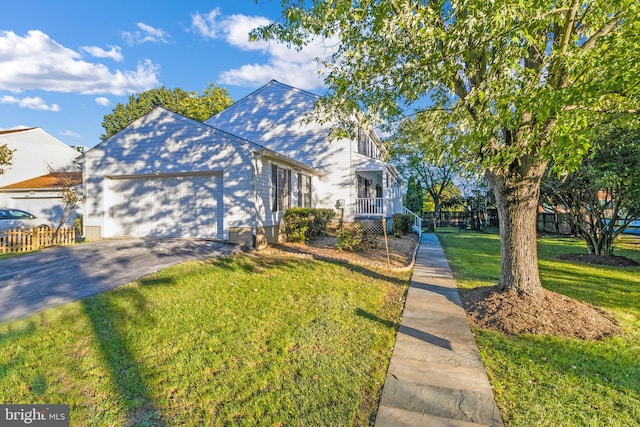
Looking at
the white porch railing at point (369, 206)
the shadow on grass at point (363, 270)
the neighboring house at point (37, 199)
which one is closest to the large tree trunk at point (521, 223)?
the shadow on grass at point (363, 270)

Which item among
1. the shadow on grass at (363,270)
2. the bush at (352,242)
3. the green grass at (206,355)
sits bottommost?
the green grass at (206,355)

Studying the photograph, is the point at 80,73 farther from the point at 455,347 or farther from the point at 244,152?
the point at 455,347

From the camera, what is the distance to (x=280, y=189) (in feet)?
41.3

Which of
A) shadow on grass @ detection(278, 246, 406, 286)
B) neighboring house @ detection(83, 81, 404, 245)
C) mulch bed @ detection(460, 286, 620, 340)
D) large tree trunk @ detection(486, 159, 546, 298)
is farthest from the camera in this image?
neighboring house @ detection(83, 81, 404, 245)

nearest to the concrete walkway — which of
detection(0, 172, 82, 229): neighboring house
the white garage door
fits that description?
the white garage door

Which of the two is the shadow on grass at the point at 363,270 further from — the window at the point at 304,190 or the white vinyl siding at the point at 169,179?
the window at the point at 304,190

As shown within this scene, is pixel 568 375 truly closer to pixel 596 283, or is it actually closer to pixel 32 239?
pixel 596 283

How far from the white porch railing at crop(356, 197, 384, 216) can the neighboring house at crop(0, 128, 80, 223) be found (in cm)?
1470

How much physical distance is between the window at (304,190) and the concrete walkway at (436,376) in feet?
31.4

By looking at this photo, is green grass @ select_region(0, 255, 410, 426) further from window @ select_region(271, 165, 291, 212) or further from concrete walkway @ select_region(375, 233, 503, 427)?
window @ select_region(271, 165, 291, 212)

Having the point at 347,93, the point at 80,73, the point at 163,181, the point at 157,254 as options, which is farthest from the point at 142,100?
the point at 347,93

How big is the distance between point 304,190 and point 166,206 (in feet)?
20.3

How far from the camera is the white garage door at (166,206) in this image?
10961mm

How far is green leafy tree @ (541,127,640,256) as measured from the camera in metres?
8.50
